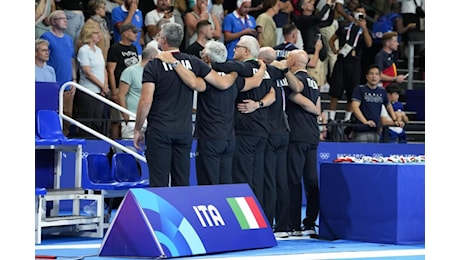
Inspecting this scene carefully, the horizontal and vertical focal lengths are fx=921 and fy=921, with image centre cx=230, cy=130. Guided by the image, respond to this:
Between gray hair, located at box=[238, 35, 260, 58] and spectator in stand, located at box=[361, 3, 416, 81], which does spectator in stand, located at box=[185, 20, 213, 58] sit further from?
spectator in stand, located at box=[361, 3, 416, 81]

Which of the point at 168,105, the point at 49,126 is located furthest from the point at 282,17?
the point at 168,105

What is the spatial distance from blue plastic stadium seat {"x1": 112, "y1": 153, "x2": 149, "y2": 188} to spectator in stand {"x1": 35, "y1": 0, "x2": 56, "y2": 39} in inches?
142

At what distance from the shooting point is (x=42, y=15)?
45.2ft

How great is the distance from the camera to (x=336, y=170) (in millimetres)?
10750

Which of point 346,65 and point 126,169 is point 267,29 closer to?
point 346,65

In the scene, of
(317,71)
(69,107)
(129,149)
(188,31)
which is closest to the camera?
(129,149)

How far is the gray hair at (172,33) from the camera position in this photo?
30.0ft

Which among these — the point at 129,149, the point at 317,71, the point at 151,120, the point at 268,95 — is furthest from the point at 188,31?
the point at 151,120

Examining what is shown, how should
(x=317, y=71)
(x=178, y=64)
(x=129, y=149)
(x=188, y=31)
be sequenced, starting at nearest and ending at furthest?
(x=178, y=64), (x=129, y=149), (x=188, y=31), (x=317, y=71)

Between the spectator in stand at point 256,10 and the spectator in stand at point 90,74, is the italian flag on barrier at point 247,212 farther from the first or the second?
the spectator in stand at point 256,10

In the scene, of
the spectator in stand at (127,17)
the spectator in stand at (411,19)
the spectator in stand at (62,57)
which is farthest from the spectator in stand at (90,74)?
the spectator in stand at (411,19)

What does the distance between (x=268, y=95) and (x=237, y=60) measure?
568 millimetres

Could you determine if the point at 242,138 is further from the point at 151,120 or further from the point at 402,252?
the point at 402,252

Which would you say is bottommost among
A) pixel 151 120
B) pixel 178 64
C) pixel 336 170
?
pixel 336 170
